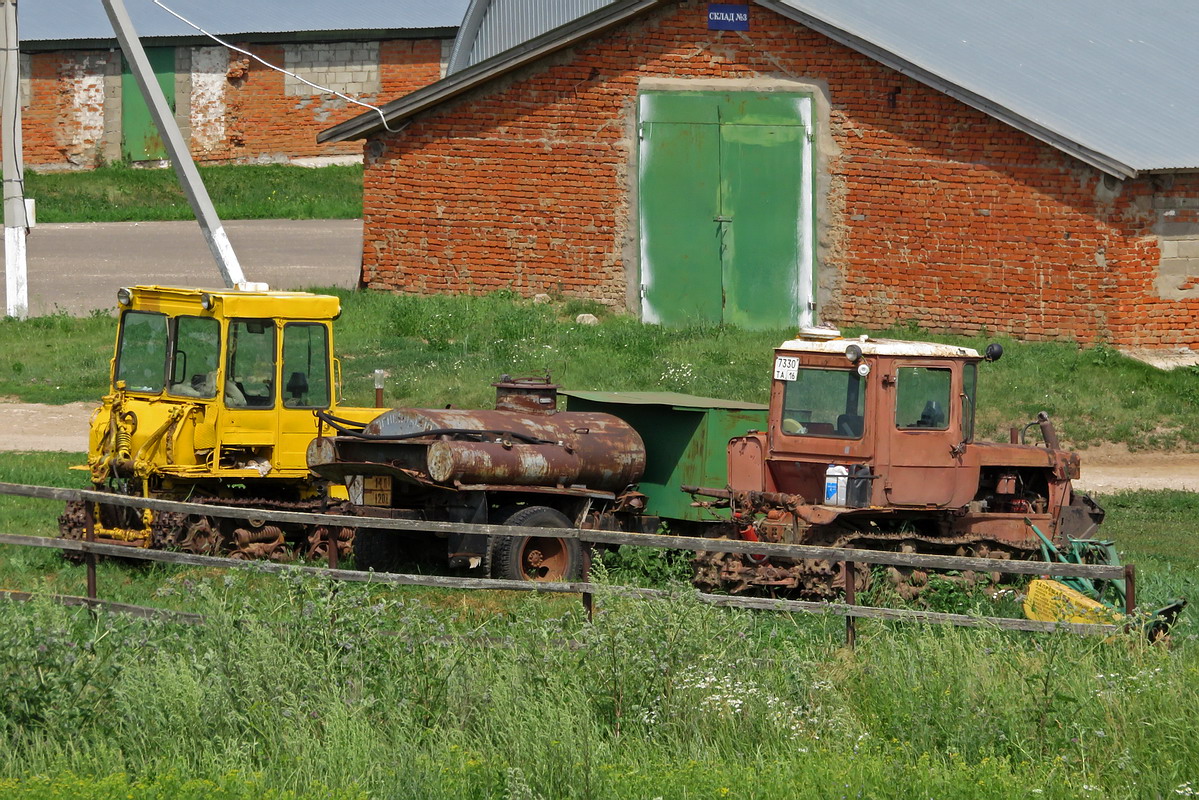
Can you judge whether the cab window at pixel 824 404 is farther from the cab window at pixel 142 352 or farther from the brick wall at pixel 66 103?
the brick wall at pixel 66 103

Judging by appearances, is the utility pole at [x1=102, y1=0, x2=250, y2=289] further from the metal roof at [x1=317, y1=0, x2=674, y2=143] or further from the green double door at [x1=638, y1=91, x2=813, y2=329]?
the green double door at [x1=638, y1=91, x2=813, y2=329]

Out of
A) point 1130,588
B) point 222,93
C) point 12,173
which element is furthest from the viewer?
point 222,93

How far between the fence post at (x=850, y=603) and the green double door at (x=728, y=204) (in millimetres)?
12318

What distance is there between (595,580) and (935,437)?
289 cm

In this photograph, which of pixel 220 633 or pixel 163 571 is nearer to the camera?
pixel 220 633

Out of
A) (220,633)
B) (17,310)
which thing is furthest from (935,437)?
(17,310)

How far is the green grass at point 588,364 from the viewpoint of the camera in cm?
1898

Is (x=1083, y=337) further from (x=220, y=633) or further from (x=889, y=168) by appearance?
(x=220, y=633)

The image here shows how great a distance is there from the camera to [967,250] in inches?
823

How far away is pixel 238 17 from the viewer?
38.5 m

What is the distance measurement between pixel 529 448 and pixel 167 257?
18.7m

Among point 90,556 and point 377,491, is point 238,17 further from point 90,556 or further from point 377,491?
point 90,556

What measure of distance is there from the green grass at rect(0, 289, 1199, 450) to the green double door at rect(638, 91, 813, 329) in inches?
24.6

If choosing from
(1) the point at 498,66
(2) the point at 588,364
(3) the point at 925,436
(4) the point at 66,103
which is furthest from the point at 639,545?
(4) the point at 66,103
